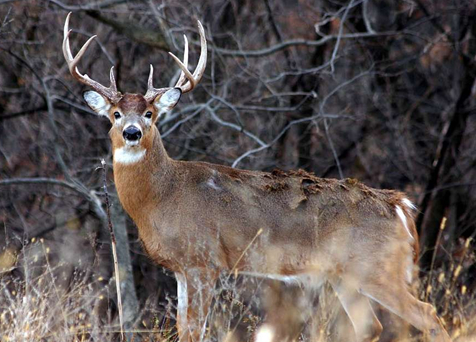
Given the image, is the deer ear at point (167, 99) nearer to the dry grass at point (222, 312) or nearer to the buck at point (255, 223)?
the buck at point (255, 223)

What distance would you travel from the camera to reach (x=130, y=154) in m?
6.95

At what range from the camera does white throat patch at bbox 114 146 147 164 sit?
6934mm

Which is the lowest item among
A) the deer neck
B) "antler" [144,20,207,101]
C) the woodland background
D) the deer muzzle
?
the woodland background

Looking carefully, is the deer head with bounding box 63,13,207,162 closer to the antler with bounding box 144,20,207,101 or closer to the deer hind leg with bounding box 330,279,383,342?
the antler with bounding box 144,20,207,101

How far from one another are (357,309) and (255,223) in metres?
1.09

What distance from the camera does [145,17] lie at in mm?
10430

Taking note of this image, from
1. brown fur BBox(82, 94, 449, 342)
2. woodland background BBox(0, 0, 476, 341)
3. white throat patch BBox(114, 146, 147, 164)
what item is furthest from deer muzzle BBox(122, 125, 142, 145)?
woodland background BBox(0, 0, 476, 341)

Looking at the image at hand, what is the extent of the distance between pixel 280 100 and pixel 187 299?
4.14m

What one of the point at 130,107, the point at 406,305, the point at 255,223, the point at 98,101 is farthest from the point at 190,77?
the point at 406,305

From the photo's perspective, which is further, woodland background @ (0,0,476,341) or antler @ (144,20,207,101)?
woodland background @ (0,0,476,341)

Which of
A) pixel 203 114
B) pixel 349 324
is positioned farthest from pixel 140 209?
pixel 203 114

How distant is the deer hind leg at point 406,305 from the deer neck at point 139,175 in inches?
73.2

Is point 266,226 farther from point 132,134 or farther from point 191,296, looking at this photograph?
point 132,134

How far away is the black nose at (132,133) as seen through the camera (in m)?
6.54
